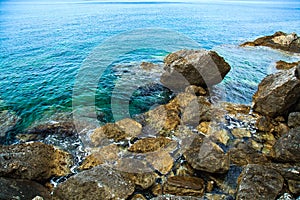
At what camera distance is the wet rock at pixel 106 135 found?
1214 cm

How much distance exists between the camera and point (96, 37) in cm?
3688

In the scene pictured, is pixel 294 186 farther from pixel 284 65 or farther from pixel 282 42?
pixel 282 42

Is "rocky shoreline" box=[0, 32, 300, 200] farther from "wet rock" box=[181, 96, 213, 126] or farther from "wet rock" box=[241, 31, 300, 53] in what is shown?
"wet rock" box=[241, 31, 300, 53]

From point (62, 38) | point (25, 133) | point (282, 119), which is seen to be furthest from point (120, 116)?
point (62, 38)

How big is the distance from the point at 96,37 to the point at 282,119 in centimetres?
A: 3121

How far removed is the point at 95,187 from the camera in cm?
810

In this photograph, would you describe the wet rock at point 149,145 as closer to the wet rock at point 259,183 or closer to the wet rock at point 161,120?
the wet rock at point 161,120

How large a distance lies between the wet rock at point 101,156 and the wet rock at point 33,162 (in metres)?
0.81

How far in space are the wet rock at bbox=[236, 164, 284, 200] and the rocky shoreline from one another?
34 millimetres

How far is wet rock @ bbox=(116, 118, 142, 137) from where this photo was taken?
12.8m

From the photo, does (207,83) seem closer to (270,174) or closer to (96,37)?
(270,174)

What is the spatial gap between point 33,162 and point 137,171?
14.5ft

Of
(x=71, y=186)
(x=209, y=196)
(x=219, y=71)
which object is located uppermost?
(x=219, y=71)

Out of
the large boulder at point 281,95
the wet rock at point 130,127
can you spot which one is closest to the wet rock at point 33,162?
the wet rock at point 130,127
